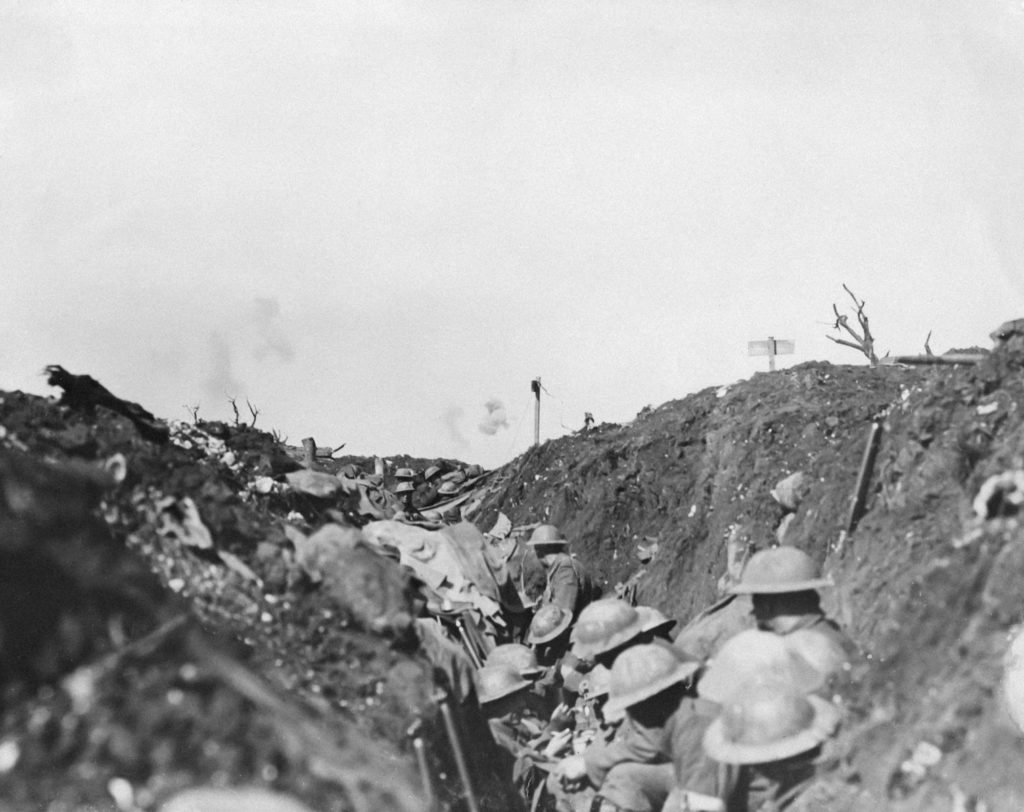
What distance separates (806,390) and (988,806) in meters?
10.4

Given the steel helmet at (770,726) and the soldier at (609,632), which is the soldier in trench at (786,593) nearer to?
the soldier at (609,632)

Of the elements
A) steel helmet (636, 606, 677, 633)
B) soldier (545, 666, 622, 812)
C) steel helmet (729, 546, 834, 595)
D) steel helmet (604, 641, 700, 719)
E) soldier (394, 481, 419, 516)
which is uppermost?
soldier (394, 481, 419, 516)

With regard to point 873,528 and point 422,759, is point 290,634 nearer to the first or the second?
point 422,759

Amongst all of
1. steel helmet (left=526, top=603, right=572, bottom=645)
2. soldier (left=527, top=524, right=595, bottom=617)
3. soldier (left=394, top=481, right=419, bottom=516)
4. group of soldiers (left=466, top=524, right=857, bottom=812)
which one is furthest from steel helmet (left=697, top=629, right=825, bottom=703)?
soldier (left=394, top=481, right=419, bottom=516)

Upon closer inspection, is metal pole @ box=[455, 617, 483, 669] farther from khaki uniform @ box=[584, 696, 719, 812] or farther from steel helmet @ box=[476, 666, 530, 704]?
khaki uniform @ box=[584, 696, 719, 812]

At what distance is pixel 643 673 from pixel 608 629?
47.8 inches

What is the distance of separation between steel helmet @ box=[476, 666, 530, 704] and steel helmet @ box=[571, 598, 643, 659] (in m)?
0.89

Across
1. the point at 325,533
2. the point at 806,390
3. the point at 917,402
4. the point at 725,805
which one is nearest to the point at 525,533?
the point at 806,390

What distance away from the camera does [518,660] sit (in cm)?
936

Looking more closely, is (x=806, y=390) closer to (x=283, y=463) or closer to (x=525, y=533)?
(x=525, y=533)

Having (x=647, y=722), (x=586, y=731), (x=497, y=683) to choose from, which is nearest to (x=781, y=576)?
(x=647, y=722)

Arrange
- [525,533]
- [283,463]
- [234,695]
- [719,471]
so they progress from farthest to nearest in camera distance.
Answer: [525,533], [719,471], [283,463], [234,695]

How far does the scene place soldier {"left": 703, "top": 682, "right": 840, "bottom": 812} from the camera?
5648mm

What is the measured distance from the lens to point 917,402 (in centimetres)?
974
